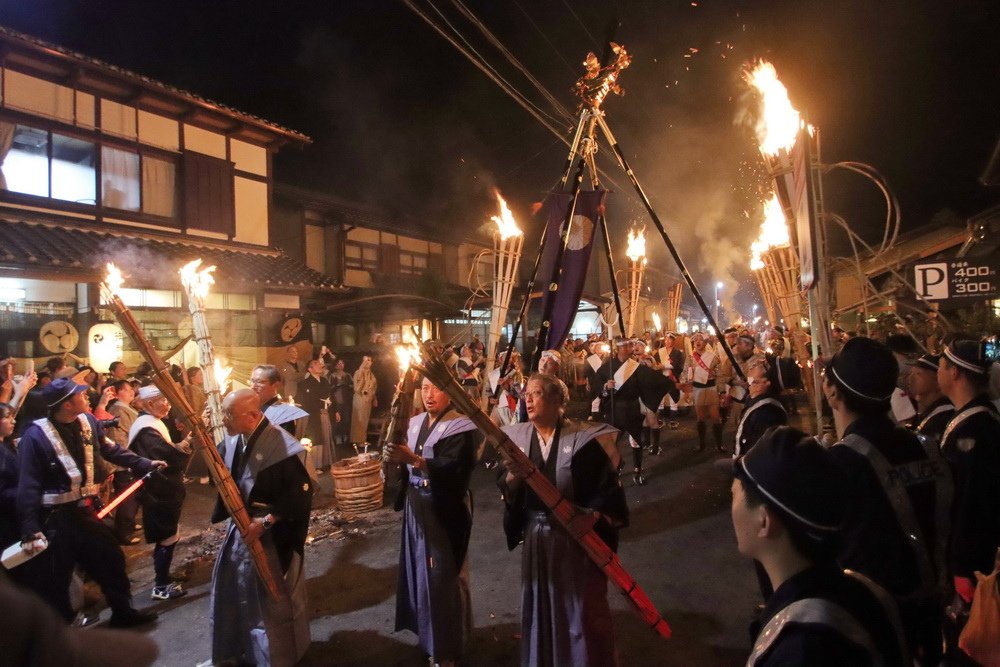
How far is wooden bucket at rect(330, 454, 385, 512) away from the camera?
7.48 metres

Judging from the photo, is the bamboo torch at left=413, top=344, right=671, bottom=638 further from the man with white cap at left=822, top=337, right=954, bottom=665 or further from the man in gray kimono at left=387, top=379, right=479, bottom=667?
the man with white cap at left=822, top=337, right=954, bottom=665

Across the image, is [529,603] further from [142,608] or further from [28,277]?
[28,277]

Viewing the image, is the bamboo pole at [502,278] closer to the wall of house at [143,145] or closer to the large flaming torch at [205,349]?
the large flaming torch at [205,349]

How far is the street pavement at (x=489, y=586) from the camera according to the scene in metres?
4.24

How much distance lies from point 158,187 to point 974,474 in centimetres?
1428

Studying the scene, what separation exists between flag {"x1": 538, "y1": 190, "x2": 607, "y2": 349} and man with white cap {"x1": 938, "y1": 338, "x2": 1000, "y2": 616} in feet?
10.8

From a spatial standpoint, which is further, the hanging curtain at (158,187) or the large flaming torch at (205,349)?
the hanging curtain at (158,187)

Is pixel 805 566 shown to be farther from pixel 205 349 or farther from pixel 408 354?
pixel 205 349

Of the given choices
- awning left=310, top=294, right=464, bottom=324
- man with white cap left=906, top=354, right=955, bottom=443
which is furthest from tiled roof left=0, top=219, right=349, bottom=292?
man with white cap left=906, top=354, right=955, bottom=443

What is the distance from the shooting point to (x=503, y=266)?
6.98 meters

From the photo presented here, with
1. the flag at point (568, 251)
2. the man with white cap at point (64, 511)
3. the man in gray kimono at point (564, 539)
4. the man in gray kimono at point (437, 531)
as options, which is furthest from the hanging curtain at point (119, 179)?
the man in gray kimono at point (564, 539)

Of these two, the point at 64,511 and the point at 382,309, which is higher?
the point at 382,309

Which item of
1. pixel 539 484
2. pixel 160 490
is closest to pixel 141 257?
pixel 160 490

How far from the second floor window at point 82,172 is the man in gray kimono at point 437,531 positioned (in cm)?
1053
